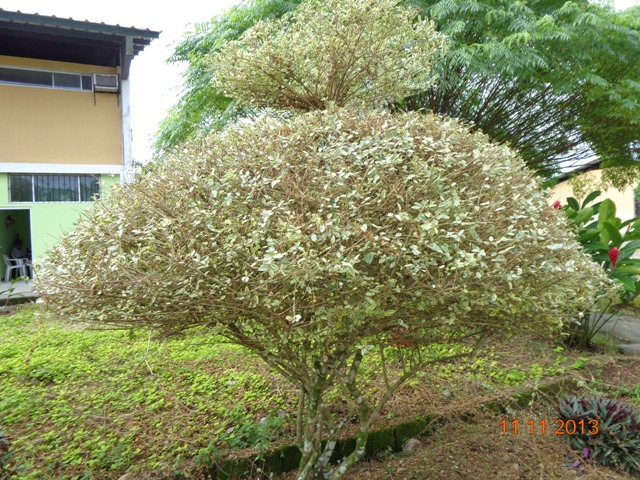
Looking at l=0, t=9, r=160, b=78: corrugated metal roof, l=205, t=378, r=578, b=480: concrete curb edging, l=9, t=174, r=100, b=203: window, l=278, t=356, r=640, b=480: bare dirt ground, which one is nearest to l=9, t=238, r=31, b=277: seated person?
l=9, t=174, r=100, b=203: window

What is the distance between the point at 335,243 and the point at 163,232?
74 centimetres

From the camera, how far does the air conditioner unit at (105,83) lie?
944 cm

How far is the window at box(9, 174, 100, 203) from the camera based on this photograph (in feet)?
29.7

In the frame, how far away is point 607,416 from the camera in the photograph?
2707 millimetres

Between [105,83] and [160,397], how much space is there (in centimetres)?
841

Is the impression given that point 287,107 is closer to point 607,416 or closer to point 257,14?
point 607,416

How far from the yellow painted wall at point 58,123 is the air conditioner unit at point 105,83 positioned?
9.7 inches

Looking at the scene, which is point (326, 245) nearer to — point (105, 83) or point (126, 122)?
point (126, 122)

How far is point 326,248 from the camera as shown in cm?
165

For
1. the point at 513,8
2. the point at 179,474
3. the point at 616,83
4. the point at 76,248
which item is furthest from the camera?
the point at 616,83

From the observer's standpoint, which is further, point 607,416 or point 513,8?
point 513,8

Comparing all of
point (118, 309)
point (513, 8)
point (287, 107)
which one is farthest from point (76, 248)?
point (513, 8)

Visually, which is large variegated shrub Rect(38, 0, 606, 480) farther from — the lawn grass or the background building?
the background building
